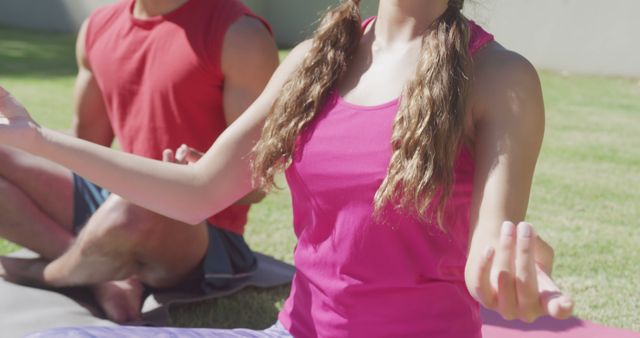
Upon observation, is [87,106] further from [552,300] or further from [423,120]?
[552,300]

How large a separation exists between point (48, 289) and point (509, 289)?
2.27m

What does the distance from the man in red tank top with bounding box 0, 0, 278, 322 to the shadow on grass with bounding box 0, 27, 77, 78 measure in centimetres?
748

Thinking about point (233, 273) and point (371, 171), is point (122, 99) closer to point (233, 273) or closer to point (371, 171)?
point (233, 273)

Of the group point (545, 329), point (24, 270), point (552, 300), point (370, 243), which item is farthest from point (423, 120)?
point (24, 270)

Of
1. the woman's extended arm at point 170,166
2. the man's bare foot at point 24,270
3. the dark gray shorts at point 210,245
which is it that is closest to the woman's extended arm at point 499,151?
the woman's extended arm at point 170,166

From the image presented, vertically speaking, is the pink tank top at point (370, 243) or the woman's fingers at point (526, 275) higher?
the woman's fingers at point (526, 275)

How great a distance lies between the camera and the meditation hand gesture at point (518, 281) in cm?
137

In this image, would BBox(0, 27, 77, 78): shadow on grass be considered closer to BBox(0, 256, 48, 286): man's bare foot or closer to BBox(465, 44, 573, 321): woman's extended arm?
BBox(0, 256, 48, 286): man's bare foot

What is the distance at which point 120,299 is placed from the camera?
3209mm

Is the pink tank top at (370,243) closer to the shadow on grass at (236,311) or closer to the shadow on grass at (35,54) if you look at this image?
the shadow on grass at (236,311)

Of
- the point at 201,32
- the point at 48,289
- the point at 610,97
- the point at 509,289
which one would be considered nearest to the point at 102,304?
the point at 48,289

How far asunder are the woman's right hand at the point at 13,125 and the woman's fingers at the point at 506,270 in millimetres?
1080

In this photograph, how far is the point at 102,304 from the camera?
323 centimetres

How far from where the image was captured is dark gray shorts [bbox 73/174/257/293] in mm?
3393
